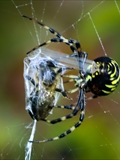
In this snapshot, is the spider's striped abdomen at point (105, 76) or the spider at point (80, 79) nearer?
the spider at point (80, 79)

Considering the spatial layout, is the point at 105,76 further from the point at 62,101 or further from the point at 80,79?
the point at 62,101

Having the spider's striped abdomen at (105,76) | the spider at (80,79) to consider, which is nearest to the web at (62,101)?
the spider at (80,79)

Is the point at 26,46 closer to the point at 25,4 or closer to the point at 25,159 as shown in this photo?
the point at 25,4

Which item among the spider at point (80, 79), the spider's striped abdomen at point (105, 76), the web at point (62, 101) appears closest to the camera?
the spider at point (80, 79)

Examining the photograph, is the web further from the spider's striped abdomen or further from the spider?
the spider's striped abdomen

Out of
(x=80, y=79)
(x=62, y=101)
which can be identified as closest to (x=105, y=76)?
(x=80, y=79)

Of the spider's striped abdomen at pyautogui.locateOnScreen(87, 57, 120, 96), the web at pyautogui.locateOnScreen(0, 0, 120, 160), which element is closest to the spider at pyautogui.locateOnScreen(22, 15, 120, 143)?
the spider's striped abdomen at pyautogui.locateOnScreen(87, 57, 120, 96)

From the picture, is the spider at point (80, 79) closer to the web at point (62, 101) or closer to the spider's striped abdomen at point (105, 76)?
the spider's striped abdomen at point (105, 76)
